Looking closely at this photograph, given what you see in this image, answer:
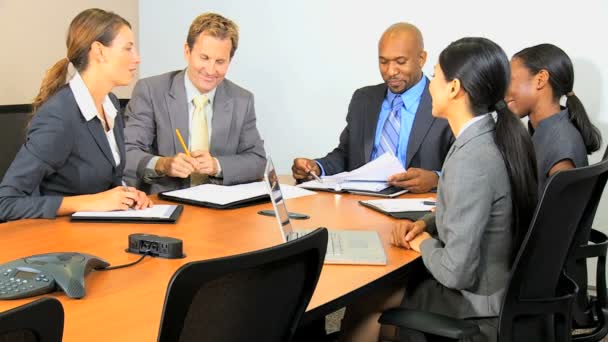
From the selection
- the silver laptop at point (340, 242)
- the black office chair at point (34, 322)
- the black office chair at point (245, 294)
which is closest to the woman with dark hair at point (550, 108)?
the silver laptop at point (340, 242)

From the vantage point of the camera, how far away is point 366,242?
2.23 meters

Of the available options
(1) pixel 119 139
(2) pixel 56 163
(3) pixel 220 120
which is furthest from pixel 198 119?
(2) pixel 56 163

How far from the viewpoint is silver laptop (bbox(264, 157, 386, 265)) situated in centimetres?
203

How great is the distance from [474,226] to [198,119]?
1.78 meters

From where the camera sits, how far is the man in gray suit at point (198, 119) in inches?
128

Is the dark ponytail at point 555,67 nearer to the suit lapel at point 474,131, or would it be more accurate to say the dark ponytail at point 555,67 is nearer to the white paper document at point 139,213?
the suit lapel at point 474,131

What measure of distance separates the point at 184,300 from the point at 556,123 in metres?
2.33

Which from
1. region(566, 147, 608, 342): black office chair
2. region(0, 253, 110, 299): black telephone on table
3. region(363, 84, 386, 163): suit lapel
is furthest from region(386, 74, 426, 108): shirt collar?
region(0, 253, 110, 299): black telephone on table

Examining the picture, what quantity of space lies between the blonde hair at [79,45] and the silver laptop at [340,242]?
94cm

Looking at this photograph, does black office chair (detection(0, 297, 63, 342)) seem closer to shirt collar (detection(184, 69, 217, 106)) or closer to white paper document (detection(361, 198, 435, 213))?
white paper document (detection(361, 198, 435, 213))

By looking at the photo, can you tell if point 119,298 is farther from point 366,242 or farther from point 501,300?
point 501,300

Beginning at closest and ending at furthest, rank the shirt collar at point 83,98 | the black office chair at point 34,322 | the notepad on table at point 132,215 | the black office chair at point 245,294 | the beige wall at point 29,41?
the black office chair at point 34,322, the black office chair at point 245,294, the notepad on table at point 132,215, the shirt collar at point 83,98, the beige wall at point 29,41

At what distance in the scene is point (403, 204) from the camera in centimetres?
281

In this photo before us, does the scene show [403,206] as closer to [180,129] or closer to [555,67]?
[555,67]
